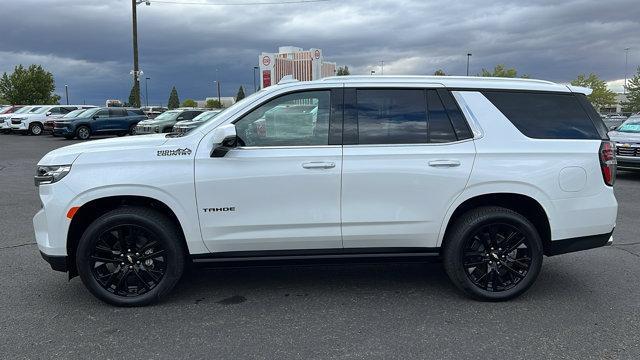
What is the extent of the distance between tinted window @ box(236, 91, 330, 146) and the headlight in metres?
1.37

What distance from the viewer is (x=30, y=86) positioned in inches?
2260

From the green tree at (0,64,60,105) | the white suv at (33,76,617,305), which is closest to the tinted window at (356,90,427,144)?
the white suv at (33,76,617,305)

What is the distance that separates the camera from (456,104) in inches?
175

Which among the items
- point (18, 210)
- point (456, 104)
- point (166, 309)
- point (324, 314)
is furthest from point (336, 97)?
point (18, 210)

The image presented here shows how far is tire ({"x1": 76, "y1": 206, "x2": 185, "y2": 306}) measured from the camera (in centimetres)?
411

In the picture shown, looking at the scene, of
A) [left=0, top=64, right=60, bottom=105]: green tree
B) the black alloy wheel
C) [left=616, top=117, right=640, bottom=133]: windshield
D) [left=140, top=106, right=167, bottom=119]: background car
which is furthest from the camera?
[left=0, top=64, right=60, bottom=105]: green tree

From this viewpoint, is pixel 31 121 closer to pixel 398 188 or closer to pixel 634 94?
pixel 398 188

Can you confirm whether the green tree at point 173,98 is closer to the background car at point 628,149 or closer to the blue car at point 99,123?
the blue car at point 99,123

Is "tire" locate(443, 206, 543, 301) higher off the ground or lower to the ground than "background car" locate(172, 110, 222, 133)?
lower

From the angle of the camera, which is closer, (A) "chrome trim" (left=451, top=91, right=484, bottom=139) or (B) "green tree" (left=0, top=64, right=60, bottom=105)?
(A) "chrome trim" (left=451, top=91, right=484, bottom=139)

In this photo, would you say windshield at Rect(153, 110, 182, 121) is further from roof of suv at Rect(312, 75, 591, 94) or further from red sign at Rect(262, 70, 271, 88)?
roof of suv at Rect(312, 75, 591, 94)

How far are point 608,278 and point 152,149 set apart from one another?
4337mm

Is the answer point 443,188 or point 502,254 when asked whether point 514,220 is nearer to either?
point 502,254

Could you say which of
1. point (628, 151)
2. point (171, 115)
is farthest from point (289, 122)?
point (171, 115)
